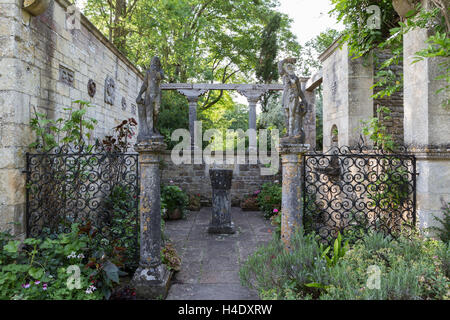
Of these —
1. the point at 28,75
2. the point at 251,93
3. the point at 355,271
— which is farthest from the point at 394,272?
the point at 251,93

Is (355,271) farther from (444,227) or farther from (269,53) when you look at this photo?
(269,53)

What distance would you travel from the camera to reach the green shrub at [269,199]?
7.53m

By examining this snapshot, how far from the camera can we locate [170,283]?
143 inches

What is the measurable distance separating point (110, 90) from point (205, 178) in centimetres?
430

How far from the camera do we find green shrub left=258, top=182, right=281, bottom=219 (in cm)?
753

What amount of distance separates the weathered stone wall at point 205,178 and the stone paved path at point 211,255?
164 cm

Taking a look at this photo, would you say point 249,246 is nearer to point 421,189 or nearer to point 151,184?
point 151,184

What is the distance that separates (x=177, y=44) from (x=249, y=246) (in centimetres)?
899

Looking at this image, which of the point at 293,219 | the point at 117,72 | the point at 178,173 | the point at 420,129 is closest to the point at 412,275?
the point at 293,219

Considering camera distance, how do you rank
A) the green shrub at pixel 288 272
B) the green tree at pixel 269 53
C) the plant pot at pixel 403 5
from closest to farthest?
1. the green shrub at pixel 288 272
2. the plant pot at pixel 403 5
3. the green tree at pixel 269 53

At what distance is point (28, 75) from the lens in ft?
11.1

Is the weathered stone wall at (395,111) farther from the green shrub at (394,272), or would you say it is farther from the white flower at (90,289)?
the white flower at (90,289)

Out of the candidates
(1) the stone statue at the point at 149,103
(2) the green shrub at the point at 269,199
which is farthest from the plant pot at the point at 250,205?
(1) the stone statue at the point at 149,103

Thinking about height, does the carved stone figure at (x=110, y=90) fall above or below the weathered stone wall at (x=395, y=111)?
above
